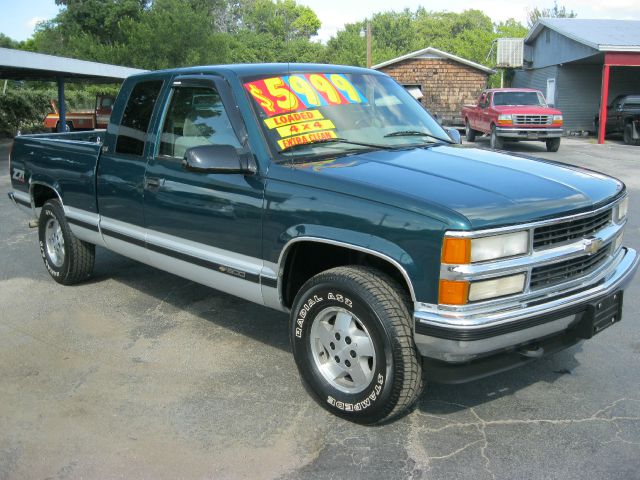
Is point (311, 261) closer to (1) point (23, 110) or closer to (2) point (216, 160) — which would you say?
(2) point (216, 160)

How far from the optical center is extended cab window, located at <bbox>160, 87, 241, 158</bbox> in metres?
4.27

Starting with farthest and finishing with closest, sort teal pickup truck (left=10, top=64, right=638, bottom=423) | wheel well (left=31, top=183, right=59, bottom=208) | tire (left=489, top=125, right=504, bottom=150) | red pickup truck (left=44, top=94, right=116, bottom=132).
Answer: red pickup truck (left=44, top=94, right=116, bottom=132), tire (left=489, top=125, right=504, bottom=150), wheel well (left=31, top=183, right=59, bottom=208), teal pickup truck (left=10, top=64, right=638, bottom=423)

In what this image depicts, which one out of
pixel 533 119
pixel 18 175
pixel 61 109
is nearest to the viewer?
pixel 18 175

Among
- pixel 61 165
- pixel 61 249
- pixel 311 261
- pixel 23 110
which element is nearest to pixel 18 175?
pixel 61 249

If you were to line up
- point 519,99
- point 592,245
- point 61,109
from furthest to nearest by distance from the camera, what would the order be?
point 61,109, point 519,99, point 592,245

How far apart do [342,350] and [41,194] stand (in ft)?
13.8

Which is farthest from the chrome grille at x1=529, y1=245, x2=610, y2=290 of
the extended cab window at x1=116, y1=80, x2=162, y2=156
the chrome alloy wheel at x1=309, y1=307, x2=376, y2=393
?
the extended cab window at x1=116, y1=80, x2=162, y2=156

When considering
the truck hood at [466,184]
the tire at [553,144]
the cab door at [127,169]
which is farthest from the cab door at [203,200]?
the tire at [553,144]

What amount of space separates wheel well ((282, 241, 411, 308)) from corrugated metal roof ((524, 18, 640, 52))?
21757 mm

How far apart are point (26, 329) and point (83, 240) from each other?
98cm

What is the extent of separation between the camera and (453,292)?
9.87ft

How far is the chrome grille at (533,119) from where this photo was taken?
18984 millimetres

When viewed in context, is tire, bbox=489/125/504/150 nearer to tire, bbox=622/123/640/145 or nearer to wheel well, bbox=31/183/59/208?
tire, bbox=622/123/640/145

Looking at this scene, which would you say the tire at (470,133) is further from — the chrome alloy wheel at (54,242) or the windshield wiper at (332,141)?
the windshield wiper at (332,141)
